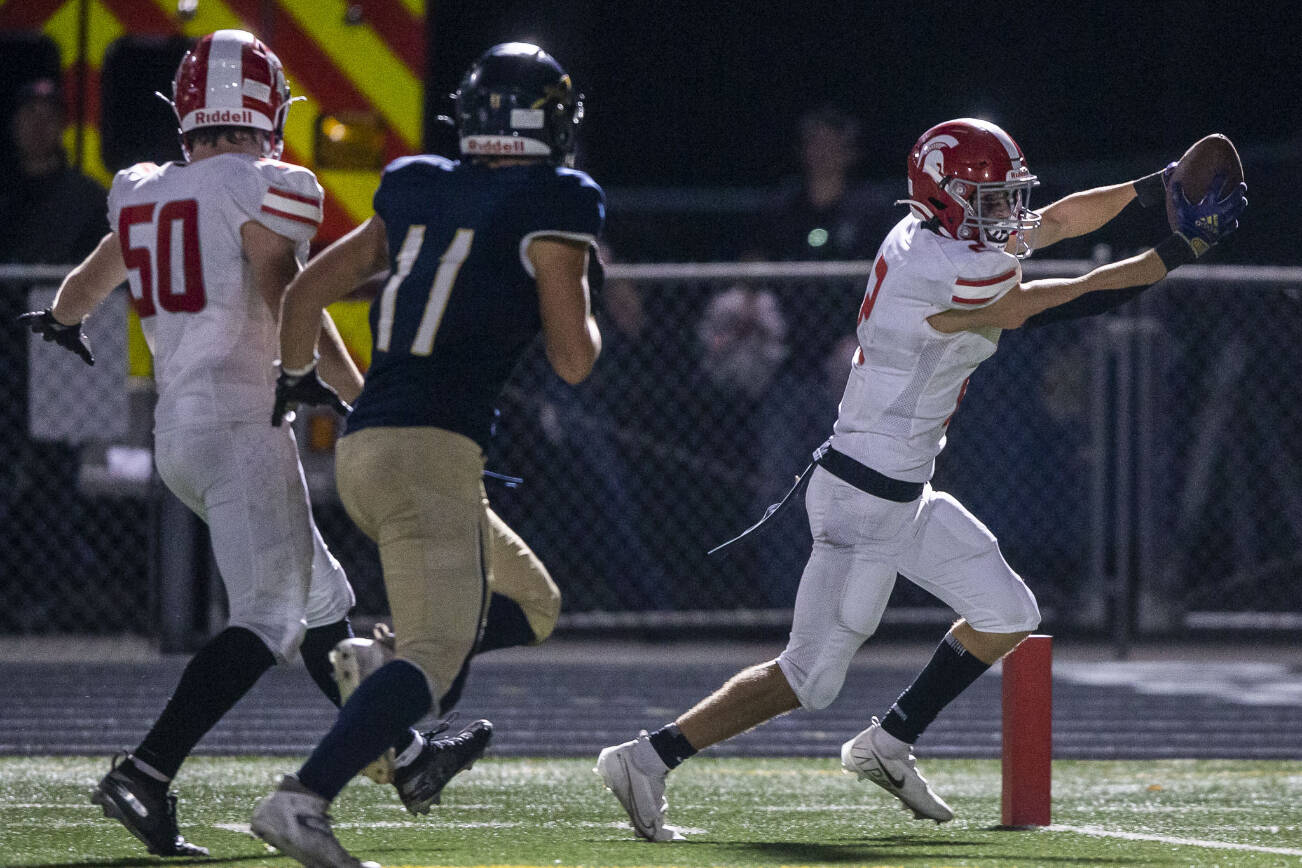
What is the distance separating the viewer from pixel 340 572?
4855 mm

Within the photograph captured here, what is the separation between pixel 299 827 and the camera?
3.82 m

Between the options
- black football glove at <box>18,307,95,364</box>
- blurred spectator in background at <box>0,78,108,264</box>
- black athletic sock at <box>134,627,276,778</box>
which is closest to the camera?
black athletic sock at <box>134,627,276,778</box>

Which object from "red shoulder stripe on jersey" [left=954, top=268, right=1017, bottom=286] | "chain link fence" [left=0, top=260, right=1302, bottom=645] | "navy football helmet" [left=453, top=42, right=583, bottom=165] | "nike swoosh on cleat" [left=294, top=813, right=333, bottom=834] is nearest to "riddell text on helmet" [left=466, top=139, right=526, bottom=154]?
"navy football helmet" [left=453, top=42, right=583, bottom=165]

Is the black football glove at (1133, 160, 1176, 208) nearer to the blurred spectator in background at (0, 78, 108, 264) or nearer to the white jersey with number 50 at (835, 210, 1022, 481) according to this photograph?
the white jersey with number 50 at (835, 210, 1022, 481)

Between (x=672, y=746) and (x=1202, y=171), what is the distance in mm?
1782

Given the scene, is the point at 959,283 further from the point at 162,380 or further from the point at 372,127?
the point at 372,127

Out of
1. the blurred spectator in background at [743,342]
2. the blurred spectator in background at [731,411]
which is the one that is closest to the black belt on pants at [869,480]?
the blurred spectator in background at [731,411]

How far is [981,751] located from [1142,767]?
51 cm

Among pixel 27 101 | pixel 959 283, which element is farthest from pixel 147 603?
pixel 959 283

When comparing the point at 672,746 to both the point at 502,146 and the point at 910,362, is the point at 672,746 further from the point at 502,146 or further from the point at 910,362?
the point at 502,146

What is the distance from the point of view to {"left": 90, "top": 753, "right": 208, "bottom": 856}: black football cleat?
436 cm

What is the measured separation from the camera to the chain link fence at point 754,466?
8.64 metres

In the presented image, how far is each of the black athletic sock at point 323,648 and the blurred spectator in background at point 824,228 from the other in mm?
4376

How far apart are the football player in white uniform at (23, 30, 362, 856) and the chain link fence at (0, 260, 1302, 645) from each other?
12.2ft
